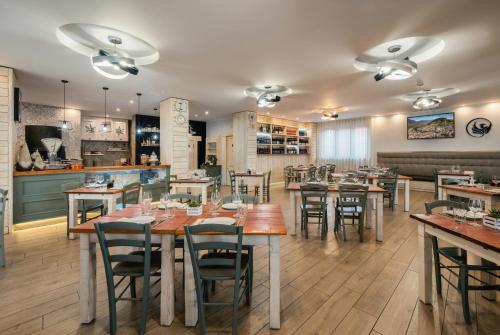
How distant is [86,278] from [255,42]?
346 cm

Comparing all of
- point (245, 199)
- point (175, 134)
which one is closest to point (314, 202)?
point (245, 199)

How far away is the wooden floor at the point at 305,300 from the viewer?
185cm

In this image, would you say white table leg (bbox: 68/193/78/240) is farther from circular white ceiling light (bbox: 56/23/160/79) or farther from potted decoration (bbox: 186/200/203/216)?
potted decoration (bbox: 186/200/203/216)

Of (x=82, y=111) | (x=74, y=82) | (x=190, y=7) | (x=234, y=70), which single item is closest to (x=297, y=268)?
(x=190, y=7)

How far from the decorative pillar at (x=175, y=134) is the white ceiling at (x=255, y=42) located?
1.68 feet

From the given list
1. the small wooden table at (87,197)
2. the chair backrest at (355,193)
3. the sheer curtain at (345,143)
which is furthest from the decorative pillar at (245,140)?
the small wooden table at (87,197)

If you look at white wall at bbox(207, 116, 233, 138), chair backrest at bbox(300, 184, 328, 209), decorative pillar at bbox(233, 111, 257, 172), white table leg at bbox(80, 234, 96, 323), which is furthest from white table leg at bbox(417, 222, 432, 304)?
white wall at bbox(207, 116, 233, 138)

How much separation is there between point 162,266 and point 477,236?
7.64 ft

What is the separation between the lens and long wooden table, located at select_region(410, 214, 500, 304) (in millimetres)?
1499

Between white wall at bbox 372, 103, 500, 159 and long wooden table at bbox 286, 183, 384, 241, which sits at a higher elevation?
white wall at bbox 372, 103, 500, 159

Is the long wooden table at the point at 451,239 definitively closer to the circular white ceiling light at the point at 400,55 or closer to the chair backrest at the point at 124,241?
the chair backrest at the point at 124,241

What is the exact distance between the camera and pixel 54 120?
8.12 meters

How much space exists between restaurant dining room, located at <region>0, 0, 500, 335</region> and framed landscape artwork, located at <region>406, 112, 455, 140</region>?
0.74 m

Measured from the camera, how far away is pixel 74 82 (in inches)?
208
